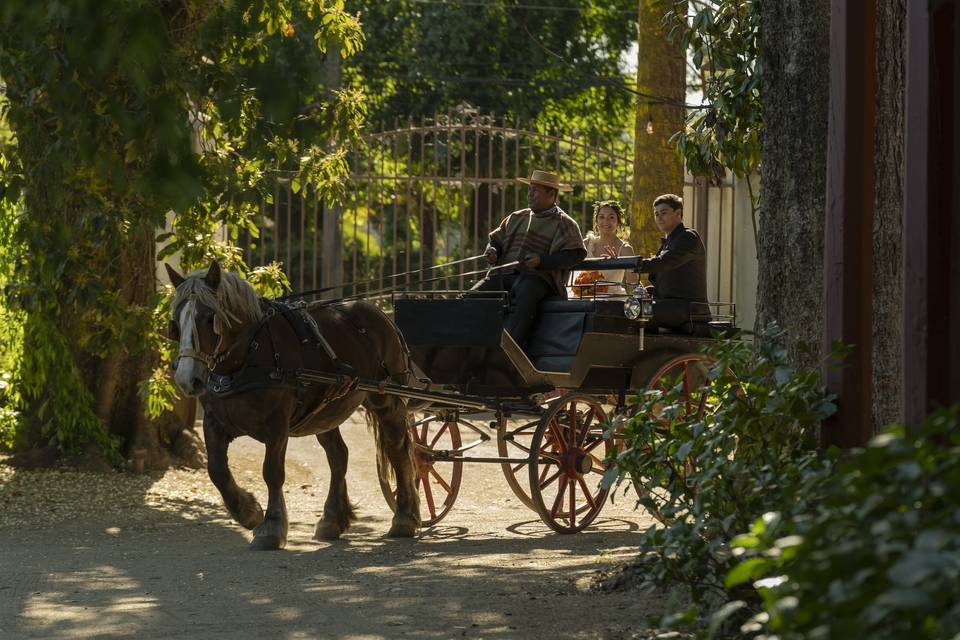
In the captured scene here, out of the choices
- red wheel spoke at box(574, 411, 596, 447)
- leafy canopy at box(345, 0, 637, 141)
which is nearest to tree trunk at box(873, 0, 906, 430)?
red wheel spoke at box(574, 411, 596, 447)

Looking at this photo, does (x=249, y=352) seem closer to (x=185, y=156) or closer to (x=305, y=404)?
(x=305, y=404)

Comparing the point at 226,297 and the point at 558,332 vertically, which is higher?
the point at 226,297

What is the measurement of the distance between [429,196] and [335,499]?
16.8 metres

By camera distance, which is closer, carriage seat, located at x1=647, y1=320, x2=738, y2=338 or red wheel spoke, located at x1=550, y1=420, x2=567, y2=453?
red wheel spoke, located at x1=550, y1=420, x2=567, y2=453

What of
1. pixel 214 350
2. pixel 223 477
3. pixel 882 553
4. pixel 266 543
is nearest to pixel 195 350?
pixel 214 350

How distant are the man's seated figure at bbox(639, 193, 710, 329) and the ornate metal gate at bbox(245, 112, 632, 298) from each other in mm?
2935

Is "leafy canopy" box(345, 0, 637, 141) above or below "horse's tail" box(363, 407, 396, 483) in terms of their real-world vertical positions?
above

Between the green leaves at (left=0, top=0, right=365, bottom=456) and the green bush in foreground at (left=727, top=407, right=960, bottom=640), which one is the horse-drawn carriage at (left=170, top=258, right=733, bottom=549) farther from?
the green bush in foreground at (left=727, top=407, right=960, bottom=640)

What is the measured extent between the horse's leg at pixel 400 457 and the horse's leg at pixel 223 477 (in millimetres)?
1086

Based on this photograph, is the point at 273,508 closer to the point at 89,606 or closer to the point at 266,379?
the point at 266,379

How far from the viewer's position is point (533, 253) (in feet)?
31.8

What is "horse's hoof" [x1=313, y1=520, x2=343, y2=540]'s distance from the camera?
29.0ft

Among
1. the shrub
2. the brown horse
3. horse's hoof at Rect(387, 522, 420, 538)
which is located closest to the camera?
the shrub

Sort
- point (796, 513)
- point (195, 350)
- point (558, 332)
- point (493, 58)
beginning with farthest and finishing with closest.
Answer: point (493, 58)
point (558, 332)
point (195, 350)
point (796, 513)
